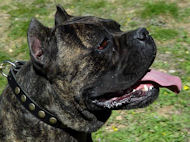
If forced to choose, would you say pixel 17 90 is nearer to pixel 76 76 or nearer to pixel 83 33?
pixel 76 76

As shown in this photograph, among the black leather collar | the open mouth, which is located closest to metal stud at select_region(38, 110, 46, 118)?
the black leather collar

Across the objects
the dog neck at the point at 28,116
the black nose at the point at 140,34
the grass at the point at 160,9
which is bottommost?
the grass at the point at 160,9

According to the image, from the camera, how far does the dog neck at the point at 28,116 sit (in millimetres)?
2357

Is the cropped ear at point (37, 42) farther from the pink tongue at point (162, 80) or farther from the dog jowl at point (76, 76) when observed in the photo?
the pink tongue at point (162, 80)

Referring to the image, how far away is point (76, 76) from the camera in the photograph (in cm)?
240

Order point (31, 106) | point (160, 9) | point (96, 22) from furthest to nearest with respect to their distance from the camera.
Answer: point (160, 9) → point (96, 22) → point (31, 106)

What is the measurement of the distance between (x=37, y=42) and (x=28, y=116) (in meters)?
0.53

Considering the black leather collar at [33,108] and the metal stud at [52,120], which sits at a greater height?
the black leather collar at [33,108]

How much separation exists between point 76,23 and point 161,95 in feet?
7.40

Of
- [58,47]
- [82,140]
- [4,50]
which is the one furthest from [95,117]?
[4,50]

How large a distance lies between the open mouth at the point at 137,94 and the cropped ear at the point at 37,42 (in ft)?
1.62

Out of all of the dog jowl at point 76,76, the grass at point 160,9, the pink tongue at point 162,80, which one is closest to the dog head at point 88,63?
the dog jowl at point 76,76

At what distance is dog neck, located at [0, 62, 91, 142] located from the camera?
236cm

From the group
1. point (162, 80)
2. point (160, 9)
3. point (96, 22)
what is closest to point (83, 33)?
point (96, 22)
